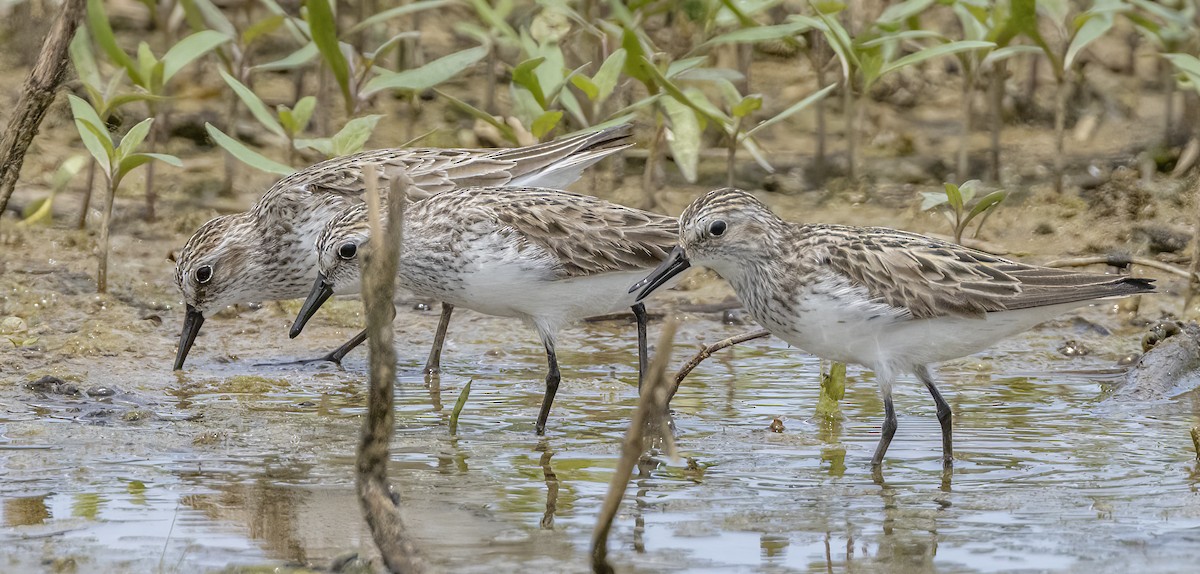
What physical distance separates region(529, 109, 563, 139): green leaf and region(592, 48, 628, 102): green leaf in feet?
0.93

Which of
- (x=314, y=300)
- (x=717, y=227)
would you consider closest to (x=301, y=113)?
(x=314, y=300)

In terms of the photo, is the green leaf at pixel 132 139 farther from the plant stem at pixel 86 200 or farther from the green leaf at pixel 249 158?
the plant stem at pixel 86 200

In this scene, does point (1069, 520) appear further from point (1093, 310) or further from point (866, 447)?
point (1093, 310)

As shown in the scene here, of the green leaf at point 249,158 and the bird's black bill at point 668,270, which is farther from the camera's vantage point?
the green leaf at point 249,158

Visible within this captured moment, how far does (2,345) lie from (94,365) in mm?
605

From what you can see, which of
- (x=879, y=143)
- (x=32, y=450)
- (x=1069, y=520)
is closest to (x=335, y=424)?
(x=32, y=450)

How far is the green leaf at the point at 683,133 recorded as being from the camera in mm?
9375

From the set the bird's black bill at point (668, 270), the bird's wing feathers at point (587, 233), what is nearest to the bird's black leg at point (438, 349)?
the bird's wing feathers at point (587, 233)

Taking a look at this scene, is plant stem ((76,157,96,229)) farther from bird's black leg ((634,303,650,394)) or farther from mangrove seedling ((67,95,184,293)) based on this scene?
bird's black leg ((634,303,650,394))

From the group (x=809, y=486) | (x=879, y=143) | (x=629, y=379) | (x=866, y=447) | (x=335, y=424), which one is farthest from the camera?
(x=879, y=143)

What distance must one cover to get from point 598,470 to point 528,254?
145 cm

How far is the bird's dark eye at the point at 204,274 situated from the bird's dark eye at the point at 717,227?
11.1ft

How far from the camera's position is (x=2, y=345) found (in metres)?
8.55

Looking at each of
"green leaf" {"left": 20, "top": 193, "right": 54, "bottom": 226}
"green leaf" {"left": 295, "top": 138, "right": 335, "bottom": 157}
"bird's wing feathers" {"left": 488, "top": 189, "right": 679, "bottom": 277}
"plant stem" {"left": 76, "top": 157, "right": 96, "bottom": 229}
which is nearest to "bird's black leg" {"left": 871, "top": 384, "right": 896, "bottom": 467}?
"bird's wing feathers" {"left": 488, "top": 189, "right": 679, "bottom": 277}
